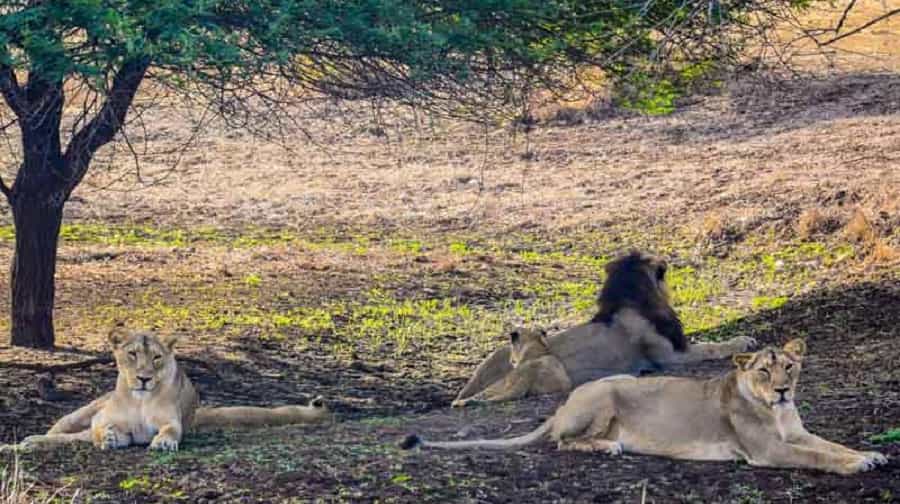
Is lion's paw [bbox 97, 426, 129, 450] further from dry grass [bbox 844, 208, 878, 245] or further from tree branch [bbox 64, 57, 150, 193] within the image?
dry grass [bbox 844, 208, 878, 245]

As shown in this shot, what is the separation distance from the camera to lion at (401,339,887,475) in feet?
26.1

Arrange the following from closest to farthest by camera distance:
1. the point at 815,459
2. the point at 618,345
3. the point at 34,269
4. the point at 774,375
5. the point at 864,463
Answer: the point at 864,463 < the point at 815,459 < the point at 774,375 < the point at 618,345 < the point at 34,269

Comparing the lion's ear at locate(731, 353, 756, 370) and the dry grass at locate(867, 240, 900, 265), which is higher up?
the dry grass at locate(867, 240, 900, 265)

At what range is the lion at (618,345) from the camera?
36.9 ft

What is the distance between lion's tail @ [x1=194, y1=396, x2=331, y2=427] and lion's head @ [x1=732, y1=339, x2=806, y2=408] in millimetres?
3225

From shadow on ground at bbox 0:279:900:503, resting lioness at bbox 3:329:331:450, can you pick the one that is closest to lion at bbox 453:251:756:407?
shadow on ground at bbox 0:279:900:503

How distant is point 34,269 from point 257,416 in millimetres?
3881

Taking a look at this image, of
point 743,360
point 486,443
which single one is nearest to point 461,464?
point 486,443

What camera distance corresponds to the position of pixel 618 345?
38.9 ft

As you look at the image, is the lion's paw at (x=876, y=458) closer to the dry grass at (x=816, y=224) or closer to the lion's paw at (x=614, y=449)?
the lion's paw at (x=614, y=449)

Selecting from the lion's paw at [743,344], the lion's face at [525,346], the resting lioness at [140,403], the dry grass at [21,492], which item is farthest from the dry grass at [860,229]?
the dry grass at [21,492]

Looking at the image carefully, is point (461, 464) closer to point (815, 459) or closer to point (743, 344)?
point (815, 459)

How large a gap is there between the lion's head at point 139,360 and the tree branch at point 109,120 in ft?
4.97

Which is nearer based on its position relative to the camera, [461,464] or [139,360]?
[461,464]
